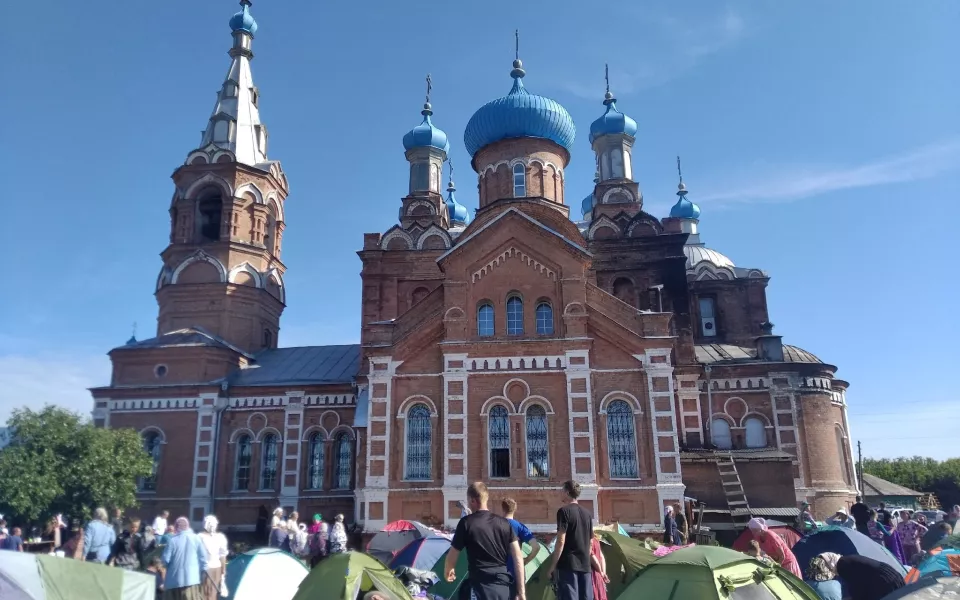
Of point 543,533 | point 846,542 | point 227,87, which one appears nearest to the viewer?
point 846,542

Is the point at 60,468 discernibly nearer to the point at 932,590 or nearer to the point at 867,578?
the point at 867,578

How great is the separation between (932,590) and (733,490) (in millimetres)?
15115

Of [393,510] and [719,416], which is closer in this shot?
[393,510]

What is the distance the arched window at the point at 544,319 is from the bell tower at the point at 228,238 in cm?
1333

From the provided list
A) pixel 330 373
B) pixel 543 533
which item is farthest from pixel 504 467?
pixel 330 373

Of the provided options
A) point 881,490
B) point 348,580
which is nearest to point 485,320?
point 348,580

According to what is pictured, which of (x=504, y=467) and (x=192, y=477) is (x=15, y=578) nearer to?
(x=504, y=467)

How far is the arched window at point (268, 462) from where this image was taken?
2564cm

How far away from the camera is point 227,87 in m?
31.4

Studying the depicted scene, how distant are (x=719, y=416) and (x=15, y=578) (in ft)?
77.4

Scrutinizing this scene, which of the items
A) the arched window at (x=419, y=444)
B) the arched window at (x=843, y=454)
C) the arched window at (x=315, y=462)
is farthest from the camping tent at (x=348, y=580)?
the arched window at (x=843, y=454)

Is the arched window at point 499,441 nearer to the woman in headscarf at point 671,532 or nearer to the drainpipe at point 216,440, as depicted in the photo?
the woman in headscarf at point 671,532

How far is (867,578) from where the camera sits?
6.77 metres

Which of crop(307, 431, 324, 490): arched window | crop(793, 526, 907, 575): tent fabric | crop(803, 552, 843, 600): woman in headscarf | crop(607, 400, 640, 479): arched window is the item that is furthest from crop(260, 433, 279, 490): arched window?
crop(803, 552, 843, 600): woman in headscarf
